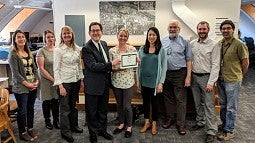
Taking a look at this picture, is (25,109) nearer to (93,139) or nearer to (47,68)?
(47,68)

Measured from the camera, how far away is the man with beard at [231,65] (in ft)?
10.3

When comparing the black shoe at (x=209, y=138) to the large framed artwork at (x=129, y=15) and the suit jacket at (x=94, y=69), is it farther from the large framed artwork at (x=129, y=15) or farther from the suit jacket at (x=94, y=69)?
the large framed artwork at (x=129, y=15)

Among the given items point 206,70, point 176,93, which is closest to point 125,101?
point 176,93

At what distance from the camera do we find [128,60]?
3.22 metres

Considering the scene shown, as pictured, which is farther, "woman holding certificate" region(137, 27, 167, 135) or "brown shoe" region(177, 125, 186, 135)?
"brown shoe" region(177, 125, 186, 135)

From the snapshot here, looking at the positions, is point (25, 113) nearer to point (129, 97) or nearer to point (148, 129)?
point (129, 97)

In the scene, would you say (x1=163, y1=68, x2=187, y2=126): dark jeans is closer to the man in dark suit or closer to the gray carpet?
the gray carpet

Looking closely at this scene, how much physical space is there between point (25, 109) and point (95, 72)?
43.3 inches

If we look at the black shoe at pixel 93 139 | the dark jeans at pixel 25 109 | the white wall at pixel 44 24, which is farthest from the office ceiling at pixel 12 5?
the black shoe at pixel 93 139

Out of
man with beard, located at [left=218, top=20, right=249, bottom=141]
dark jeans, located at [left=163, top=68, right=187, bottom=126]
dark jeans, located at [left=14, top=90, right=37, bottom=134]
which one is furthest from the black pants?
man with beard, located at [left=218, top=20, right=249, bottom=141]

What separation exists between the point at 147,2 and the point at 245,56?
3.14 metres

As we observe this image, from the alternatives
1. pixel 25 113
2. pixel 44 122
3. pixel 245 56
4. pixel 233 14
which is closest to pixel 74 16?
pixel 44 122

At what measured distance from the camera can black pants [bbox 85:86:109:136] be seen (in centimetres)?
320

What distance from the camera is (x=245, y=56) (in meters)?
3.10
